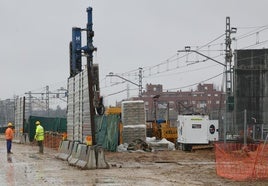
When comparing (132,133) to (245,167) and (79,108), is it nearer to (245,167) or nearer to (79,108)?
(79,108)

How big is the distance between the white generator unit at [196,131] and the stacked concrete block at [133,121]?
257cm

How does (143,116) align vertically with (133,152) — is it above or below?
above

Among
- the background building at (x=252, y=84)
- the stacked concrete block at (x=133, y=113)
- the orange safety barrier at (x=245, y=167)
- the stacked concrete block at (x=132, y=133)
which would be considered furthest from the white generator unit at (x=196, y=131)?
the background building at (x=252, y=84)

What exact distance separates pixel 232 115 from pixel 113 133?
23519 mm

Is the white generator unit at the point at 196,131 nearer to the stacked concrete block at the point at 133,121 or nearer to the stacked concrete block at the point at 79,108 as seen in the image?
the stacked concrete block at the point at 133,121

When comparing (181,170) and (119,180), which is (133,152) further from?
(119,180)

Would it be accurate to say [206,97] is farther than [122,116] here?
Yes

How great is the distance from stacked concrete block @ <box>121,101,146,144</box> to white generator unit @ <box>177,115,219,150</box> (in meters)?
2.57

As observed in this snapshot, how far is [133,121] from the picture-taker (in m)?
33.7

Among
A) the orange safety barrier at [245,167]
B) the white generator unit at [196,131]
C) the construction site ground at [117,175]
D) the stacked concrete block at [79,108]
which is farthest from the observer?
the white generator unit at [196,131]

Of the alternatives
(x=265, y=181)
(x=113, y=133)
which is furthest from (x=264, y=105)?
(x=265, y=181)

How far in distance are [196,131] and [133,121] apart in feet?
13.2

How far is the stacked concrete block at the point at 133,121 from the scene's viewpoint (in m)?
33.2

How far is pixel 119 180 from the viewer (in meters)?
16.1
